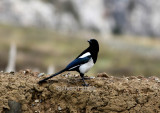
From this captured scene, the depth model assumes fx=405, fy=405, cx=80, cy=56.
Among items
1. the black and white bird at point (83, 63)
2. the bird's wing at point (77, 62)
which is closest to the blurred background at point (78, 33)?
the black and white bird at point (83, 63)

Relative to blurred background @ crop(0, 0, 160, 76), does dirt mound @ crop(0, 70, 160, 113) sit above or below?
below

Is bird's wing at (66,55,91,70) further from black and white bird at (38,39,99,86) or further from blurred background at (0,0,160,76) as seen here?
blurred background at (0,0,160,76)

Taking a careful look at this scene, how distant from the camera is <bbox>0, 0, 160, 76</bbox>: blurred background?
52062 millimetres

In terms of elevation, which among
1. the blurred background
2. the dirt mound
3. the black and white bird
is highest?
the blurred background

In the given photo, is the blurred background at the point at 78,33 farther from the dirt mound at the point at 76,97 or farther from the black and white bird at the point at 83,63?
the dirt mound at the point at 76,97

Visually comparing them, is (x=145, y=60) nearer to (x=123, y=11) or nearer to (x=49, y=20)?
(x=49, y=20)

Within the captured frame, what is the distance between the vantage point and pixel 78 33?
109 meters

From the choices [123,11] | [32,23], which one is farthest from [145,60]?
[123,11]

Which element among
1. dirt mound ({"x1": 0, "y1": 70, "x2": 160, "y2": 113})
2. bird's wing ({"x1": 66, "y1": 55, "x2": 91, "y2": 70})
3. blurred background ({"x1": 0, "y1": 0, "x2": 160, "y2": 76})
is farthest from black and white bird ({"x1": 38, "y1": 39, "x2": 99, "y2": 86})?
blurred background ({"x1": 0, "y1": 0, "x2": 160, "y2": 76})

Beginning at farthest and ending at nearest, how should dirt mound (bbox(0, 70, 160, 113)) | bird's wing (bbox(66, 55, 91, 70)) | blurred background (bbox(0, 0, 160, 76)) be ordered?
blurred background (bbox(0, 0, 160, 76))
bird's wing (bbox(66, 55, 91, 70))
dirt mound (bbox(0, 70, 160, 113))

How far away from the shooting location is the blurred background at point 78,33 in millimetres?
52062

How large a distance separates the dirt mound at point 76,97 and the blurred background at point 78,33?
12.2 metres

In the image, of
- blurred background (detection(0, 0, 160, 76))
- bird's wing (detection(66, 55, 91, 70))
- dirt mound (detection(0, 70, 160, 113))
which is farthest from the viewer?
blurred background (detection(0, 0, 160, 76))

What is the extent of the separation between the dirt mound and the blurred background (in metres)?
12.2
